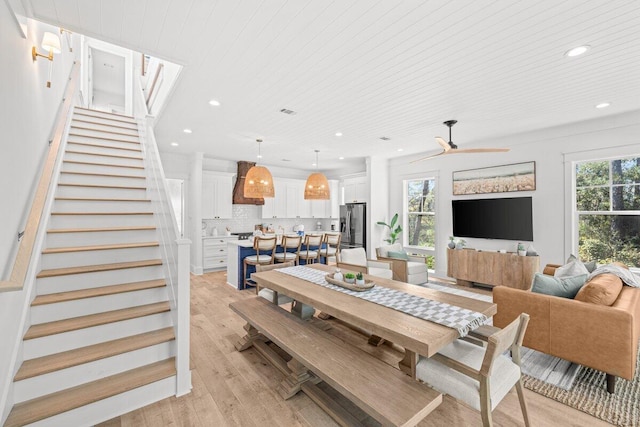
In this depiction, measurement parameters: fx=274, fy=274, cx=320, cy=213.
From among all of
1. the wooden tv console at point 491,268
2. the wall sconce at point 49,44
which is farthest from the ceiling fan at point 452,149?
the wall sconce at point 49,44

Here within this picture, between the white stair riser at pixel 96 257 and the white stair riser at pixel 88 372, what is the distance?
3.49 ft

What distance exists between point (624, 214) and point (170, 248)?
590 centimetres

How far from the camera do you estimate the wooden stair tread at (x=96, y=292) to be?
2199mm

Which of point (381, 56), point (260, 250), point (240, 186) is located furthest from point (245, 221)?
point (381, 56)

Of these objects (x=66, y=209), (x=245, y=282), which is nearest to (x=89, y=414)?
(x=66, y=209)

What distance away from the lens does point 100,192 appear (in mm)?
3459

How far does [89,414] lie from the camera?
6.09 feet

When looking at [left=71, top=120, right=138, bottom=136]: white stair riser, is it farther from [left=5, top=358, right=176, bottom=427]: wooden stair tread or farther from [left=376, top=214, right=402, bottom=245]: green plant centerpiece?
[left=376, top=214, right=402, bottom=245]: green plant centerpiece

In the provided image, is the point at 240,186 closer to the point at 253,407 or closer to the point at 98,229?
the point at 98,229

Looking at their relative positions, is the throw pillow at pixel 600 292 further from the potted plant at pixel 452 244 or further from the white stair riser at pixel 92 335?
the white stair riser at pixel 92 335

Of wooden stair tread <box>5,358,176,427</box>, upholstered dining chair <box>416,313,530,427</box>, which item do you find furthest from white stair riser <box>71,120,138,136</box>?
upholstered dining chair <box>416,313,530,427</box>

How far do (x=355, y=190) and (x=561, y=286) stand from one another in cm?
539

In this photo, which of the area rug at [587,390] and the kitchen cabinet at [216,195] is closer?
the area rug at [587,390]

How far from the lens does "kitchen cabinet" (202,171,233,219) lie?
6633 millimetres
